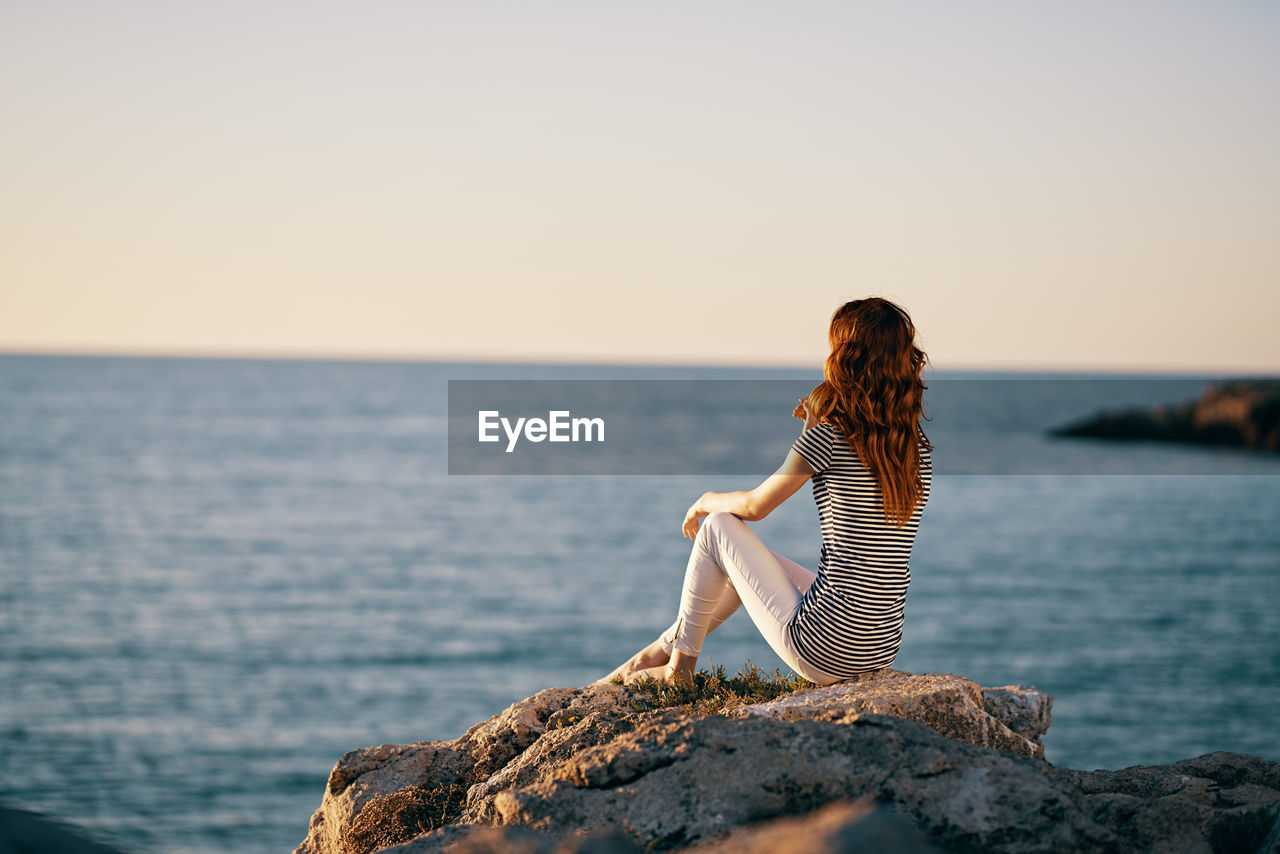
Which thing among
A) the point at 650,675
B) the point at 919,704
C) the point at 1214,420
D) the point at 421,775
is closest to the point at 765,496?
the point at 919,704

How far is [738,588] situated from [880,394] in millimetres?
1490

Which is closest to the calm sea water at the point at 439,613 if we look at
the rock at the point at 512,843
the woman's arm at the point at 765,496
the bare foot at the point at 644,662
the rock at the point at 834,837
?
the bare foot at the point at 644,662

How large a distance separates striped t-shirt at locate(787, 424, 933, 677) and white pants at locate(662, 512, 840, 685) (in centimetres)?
22

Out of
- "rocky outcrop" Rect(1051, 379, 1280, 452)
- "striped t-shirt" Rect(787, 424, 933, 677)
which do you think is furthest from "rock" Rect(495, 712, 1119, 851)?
"rocky outcrop" Rect(1051, 379, 1280, 452)

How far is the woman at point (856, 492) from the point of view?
5.32 m

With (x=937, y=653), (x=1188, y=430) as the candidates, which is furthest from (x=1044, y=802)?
(x=1188, y=430)

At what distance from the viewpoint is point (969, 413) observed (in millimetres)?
108625

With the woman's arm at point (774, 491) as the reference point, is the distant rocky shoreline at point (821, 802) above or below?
below

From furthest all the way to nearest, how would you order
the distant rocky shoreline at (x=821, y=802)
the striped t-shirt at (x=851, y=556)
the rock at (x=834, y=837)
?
the striped t-shirt at (x=851, y=556) < the distant rocky shoreline at (x=821, y=802) < the rock at (x=834, y=837)

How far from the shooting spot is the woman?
5.32 meters

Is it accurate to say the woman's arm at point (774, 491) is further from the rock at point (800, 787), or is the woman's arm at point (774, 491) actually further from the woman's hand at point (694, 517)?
the rock at point (800, 787)

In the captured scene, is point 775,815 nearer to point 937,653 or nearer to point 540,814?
point 540,814

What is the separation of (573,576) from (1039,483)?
31794mm

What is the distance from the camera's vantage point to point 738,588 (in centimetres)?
593
